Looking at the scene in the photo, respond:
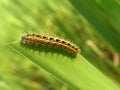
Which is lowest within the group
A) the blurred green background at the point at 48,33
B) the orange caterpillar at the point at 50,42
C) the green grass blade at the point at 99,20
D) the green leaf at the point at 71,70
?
the green leaf at the point at 71,70

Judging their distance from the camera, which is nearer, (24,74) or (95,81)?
(95,81)

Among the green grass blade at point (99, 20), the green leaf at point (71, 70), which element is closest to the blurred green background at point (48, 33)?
the green grass blade at point (99, 20)

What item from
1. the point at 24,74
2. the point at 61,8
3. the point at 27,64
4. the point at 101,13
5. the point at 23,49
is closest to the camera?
the point at 23,49

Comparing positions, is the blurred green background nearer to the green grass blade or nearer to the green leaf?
the green grass blade

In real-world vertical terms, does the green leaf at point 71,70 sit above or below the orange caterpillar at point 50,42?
below

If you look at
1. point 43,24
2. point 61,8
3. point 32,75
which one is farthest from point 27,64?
point 61,8

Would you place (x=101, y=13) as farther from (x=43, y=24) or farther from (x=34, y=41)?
(x=43, y=24)

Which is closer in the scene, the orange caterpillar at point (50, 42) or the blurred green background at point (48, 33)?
the orange caterpillar at point (50, 42)

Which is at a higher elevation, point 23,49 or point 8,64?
point 8,64

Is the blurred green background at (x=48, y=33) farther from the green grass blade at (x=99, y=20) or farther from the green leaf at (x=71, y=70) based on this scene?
the green leaf at (x=71, y=70)
